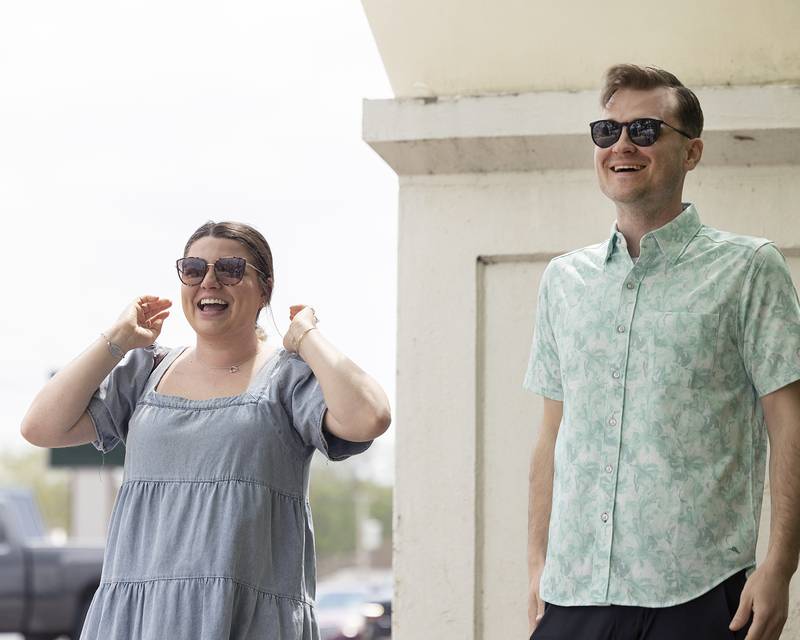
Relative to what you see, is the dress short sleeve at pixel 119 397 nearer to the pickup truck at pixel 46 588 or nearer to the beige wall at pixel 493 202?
the beige wall at pixel 493 202

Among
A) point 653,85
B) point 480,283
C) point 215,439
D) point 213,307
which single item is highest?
point 653,85

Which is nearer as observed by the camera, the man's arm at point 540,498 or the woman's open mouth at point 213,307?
the man's arm at point 540,498

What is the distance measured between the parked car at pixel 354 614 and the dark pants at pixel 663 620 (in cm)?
487

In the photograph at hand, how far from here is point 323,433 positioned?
3.14 meters

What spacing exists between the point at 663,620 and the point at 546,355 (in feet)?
2.23

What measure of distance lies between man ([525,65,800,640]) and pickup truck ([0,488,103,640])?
11.8 m

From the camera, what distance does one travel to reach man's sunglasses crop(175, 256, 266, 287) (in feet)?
10.7

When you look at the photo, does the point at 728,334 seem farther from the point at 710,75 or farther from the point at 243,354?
the point at 710,75

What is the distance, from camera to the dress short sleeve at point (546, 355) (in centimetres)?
295

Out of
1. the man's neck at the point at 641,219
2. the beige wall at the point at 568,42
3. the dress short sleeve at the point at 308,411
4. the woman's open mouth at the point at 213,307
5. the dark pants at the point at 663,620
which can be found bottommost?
the dark pants at the point at 663,620

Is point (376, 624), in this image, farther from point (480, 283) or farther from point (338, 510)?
point (338, 510)

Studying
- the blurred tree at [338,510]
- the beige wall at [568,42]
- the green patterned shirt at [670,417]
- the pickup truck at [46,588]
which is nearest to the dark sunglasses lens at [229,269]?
the green patterned shirt at [670,417]

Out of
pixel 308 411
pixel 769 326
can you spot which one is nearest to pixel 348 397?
pixel 308 411

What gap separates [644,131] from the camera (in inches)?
110
